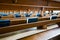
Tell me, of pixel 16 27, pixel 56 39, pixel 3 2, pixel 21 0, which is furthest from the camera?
pixel 56 39

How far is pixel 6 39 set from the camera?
3.34m

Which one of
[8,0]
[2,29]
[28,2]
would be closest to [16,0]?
[8,0]

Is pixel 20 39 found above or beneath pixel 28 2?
beneath

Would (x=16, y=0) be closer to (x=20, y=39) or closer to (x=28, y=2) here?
(x=28, y=2)

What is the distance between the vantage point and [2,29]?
176 cm

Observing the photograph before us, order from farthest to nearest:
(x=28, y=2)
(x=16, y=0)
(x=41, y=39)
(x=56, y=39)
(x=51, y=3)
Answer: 1. (x=41, y=39)
2. (x=56, y=39)
3. (x=51, y=3)
4. (x=28, y=2)
5. (x=16, y=0)

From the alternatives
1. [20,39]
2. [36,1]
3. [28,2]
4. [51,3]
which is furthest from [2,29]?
[20,39]

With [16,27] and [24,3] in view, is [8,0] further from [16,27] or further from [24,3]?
[16,27]

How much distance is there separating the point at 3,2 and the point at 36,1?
742 millimetres

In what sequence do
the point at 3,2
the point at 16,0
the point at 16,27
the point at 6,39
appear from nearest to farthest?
1. the point at 3,2
2. the point at 16,0
3. the point at 16,27
4. the point at 6,39

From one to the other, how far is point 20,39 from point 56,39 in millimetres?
1033

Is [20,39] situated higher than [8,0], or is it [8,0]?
[8,0]

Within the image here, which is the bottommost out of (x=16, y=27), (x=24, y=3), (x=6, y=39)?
(x=6, y=39)

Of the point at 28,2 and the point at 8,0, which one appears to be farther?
the point at 28,2
